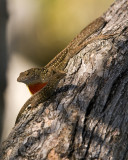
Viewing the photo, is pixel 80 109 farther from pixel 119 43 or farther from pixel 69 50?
pixel 69 50

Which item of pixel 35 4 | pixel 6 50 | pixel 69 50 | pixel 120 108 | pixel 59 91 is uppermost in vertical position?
pixel 35 4

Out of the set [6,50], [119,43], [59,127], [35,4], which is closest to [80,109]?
[59,127]

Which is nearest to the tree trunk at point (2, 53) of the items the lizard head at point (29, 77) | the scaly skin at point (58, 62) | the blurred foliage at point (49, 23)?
the blurred foliage at point (49, 23)

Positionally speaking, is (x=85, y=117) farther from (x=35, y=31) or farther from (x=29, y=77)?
(x=35, y=31)

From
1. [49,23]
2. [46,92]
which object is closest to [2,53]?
[49,23]

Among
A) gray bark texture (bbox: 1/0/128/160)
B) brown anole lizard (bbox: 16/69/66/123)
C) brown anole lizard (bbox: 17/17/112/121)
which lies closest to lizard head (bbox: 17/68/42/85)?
brown anole lizard (bbox: 17/17/112/121)

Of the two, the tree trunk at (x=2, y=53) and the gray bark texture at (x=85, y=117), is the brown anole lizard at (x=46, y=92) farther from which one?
the tree trunk at (x=2, y=53)

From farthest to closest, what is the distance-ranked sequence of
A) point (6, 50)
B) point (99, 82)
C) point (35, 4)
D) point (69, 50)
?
point (35, 4) < point (6, 50) < point (69, 50) < point (99, 82)

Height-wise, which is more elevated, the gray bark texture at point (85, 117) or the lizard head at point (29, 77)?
the lizard head at point (29, 77)
